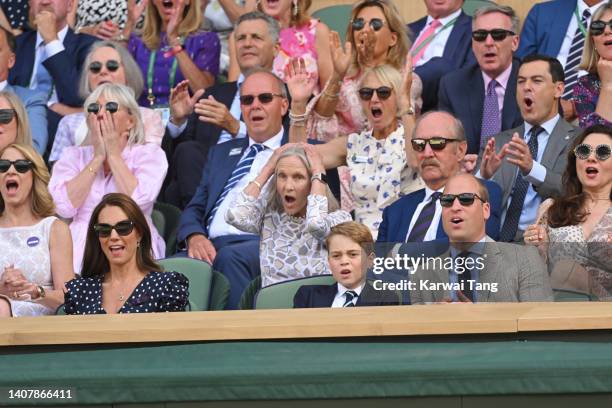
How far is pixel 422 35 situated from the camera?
852 cm

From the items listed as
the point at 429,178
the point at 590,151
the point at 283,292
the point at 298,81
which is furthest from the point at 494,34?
the point at 283,292

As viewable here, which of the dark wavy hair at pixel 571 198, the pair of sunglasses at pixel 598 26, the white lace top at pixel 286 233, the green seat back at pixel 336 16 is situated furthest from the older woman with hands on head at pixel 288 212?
the green seat back at pixel 336 16

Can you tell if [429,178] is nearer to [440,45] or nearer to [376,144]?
[376,144]

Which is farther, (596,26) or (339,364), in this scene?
(596,26)

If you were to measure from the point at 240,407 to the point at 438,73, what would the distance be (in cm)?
422

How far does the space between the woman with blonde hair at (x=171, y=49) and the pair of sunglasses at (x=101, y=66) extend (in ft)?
1.56

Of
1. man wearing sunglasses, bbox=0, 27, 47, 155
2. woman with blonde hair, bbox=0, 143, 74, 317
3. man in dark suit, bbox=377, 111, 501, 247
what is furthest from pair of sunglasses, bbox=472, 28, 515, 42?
man wearing sunglasses, bbox=0, 27, 47, 155

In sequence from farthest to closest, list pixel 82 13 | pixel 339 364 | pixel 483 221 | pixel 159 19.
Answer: pixel 82 13, pixel 159 19, pixel 483 221, pixel 339 364

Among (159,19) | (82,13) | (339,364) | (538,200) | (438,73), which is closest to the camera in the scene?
(339,364)

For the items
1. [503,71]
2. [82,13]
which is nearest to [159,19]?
[82,13]

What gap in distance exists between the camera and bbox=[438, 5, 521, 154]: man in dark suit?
25.2 feet

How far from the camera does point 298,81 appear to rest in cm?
773

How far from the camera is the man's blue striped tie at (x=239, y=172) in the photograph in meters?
7.70

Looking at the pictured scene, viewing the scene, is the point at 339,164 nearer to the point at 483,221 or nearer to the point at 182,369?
the point at 483,221
